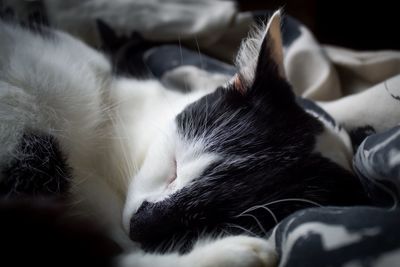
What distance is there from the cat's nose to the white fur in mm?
28

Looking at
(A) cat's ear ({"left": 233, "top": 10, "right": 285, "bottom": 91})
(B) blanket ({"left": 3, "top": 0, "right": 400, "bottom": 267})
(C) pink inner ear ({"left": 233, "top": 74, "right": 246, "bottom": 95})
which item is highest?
(A) cat's ear ({"left": 233, "top": 10, "right": 285, "bottom": 91})

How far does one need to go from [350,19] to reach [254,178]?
112cm

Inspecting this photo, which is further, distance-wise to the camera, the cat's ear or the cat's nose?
the cat's ear

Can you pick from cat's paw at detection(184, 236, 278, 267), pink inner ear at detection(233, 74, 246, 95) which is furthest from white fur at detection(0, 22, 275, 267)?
pink inner ear at detection(233, 74, 246, 95)

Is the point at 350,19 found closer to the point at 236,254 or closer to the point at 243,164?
the point at 243,164

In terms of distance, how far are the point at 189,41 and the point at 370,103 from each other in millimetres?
602

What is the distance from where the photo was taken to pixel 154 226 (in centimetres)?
67

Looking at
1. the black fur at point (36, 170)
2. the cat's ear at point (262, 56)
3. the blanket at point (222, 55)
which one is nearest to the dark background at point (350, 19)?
the blanket at point (222, 55)

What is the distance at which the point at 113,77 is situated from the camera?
42.1 inches

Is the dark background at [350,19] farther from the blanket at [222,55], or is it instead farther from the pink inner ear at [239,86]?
the pink inner ear at [239,86]

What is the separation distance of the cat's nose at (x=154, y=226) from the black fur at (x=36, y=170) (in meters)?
0.14

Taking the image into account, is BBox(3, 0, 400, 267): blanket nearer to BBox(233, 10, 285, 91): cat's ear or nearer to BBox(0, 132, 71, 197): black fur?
BBox(233, 10, 285, 91): cat's ear

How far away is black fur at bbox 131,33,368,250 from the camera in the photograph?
0.67 meters

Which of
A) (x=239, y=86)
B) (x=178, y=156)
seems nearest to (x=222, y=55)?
(x=239, y=86)
